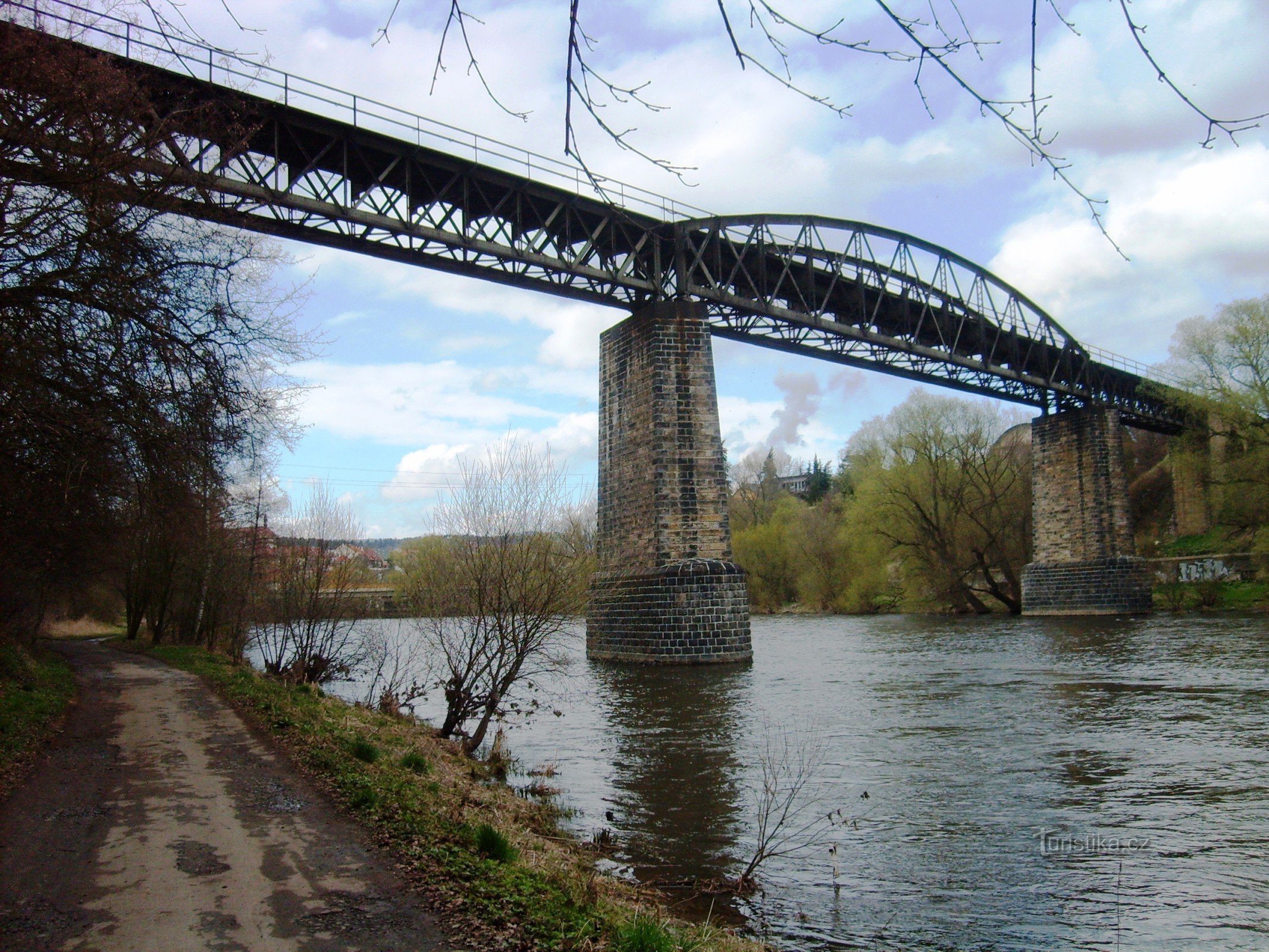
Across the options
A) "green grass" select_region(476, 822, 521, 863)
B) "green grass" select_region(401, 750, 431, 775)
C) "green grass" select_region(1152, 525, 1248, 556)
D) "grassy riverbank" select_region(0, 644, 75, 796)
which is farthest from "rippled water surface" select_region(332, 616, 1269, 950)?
"green grass" select_region(1152, 525, 1248, 556)

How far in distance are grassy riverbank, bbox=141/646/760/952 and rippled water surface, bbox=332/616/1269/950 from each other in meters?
0.98

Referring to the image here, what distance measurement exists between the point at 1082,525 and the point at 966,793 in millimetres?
42110

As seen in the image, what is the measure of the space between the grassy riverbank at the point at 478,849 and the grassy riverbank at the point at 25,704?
8.79 feet

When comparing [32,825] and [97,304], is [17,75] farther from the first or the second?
[32,825]

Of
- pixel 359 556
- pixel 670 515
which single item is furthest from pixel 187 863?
pixel 670 515

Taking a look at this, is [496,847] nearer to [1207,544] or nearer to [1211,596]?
[1211,596]

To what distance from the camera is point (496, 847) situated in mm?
7156

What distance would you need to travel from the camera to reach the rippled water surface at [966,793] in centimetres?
721

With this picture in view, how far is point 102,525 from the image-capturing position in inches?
554

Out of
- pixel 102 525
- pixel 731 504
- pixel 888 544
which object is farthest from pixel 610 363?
pixel 731 504

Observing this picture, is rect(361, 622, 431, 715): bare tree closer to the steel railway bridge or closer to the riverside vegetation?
the steel railway bridge

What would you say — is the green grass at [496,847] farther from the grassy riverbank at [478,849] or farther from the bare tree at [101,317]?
the bare tree at [101,317]

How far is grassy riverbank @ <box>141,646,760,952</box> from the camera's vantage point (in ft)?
18.3

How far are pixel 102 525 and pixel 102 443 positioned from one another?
625cm
